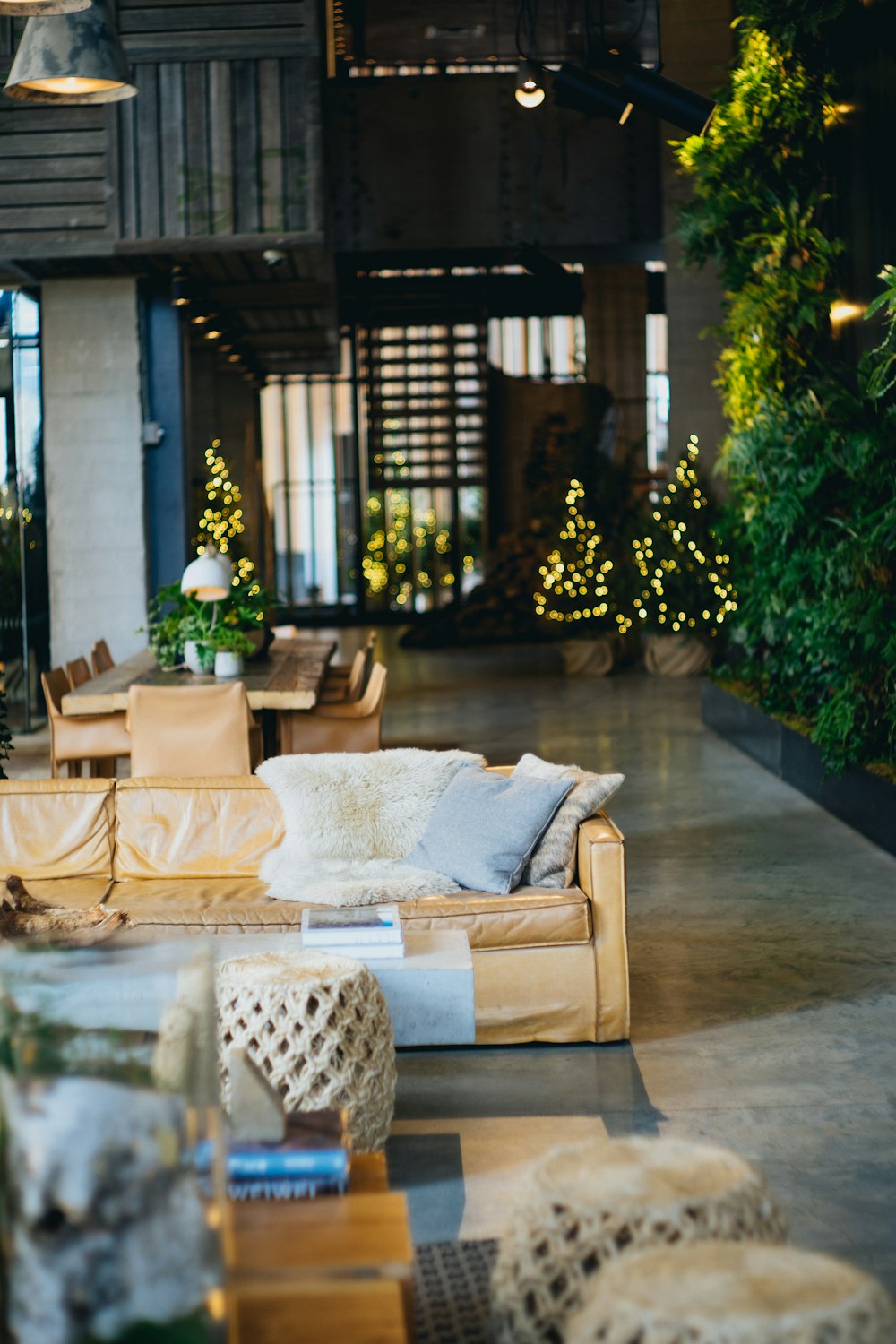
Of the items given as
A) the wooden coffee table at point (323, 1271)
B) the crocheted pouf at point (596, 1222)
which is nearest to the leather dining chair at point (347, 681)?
the wooden coffee table at point (323, 1271)

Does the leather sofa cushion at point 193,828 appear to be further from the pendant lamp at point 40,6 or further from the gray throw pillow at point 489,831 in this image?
the pendant lamp at point 40,6

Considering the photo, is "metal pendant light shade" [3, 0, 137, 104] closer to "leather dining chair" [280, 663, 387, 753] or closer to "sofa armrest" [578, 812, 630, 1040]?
"leather dining chair" [280, 663, 387, 753]

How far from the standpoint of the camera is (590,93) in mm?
11094

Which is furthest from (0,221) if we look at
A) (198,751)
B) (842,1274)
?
(842,1274)

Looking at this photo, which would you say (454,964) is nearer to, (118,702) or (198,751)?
(198,751)

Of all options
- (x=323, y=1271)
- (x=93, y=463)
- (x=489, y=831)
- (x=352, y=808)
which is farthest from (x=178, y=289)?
(x=323, y=1271)

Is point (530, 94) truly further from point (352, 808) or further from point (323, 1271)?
point (323, 1271)

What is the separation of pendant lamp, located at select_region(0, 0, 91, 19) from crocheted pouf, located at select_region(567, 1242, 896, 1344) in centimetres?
454

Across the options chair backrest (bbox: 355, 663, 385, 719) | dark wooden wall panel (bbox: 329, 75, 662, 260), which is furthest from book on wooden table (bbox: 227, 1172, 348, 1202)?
dark wooden wall panel (bbox: 329, 75, 662, 260)

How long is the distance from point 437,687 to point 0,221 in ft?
19.7

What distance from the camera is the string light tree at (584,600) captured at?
1568cm

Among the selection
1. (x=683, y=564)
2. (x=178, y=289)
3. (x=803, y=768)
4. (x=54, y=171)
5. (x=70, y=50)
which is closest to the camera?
(x=70, y=50)

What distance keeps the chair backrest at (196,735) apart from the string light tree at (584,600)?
8904 mm

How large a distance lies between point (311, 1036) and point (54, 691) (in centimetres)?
488
